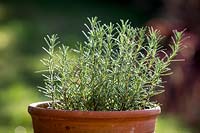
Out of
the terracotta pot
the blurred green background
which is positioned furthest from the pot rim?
the blurred green background

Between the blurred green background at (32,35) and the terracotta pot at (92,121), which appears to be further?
the blurred green background at (32,35)

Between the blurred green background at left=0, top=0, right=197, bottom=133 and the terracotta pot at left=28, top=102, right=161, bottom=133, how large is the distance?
256 centimetres

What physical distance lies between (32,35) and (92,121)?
5475 millimetres

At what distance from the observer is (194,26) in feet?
13.3

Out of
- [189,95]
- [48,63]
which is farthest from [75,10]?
[48,63]

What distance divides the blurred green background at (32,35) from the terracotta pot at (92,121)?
2558 millimetres

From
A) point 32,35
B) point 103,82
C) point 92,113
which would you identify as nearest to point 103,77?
point 103,82

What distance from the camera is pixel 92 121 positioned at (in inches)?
61.7

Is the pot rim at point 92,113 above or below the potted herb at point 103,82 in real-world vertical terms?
below

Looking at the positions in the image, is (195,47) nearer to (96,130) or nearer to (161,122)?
(161,122)

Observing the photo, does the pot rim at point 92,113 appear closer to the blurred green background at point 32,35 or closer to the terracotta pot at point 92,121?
the terracotta pot at point 92,121

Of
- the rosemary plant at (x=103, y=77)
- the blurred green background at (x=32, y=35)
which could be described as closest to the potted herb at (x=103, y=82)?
the rosemary plant at (x=103, y=77)

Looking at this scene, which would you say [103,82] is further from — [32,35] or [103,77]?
[32,35]

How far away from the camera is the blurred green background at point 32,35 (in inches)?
189
